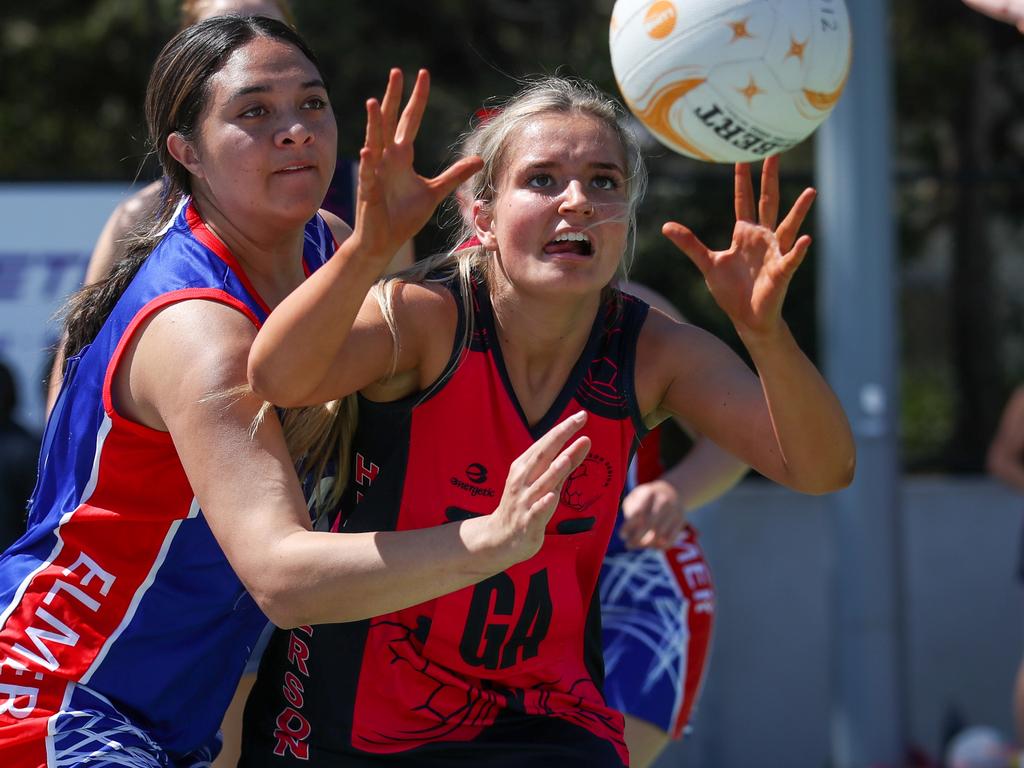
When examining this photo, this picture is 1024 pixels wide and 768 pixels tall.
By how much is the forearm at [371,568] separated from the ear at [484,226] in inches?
25.7

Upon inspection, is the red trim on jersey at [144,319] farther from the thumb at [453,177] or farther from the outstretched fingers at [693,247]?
the outstretched fingers at [693,247]

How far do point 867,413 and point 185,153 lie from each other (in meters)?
3.96

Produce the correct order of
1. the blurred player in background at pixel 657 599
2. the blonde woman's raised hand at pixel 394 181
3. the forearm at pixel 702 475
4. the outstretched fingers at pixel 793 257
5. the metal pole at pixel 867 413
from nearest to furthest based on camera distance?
1. the blonde woman's raised hand at pixel 394 181
2. the outstretched fingers at pixel 793 257
3. the blurred player in background at pixel 657 599
4. the forearm at pixel 702 475
5. the metal pole at pixel 867 413

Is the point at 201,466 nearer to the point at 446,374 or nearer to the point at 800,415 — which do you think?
the point at 446,374

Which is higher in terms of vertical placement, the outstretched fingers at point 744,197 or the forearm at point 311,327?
the outstretched fingers at point 744,197

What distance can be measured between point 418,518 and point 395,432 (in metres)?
0.15

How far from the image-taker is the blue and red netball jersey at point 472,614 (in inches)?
100

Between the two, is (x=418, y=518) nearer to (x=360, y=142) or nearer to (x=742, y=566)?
(x=742, y=566)

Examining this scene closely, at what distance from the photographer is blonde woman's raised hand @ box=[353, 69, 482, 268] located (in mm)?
2232

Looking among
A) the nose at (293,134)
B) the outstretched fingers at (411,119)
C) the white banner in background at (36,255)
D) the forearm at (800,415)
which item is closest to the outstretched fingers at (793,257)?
the forearm at (800,415)

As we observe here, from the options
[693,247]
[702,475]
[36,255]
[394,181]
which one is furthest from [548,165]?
[36,255]

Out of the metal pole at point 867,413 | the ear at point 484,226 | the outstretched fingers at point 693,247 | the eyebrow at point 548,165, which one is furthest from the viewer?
the metal pole at point 867,413

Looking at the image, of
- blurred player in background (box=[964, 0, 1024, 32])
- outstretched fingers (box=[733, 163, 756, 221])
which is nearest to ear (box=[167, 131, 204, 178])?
outstretched fingers (box=[733, 163, 756, 221])

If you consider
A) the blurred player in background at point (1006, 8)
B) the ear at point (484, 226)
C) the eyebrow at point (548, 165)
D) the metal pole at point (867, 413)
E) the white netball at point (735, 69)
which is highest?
the blurred player in background at point (1006, 8)
